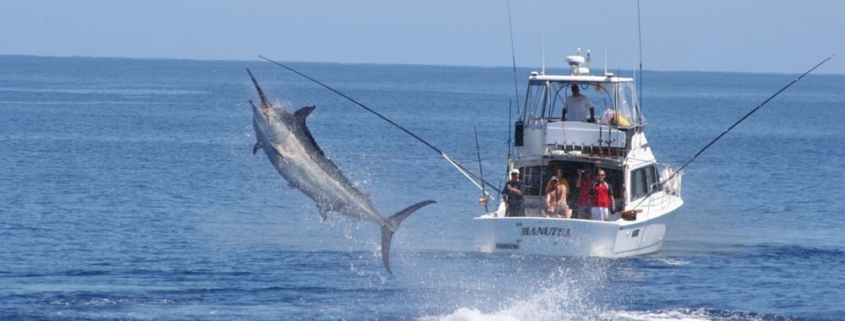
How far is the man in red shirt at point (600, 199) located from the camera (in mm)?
30266

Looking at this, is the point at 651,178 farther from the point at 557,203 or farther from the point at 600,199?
the point at 557,203

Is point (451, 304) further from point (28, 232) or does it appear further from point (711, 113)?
point (711, 113)

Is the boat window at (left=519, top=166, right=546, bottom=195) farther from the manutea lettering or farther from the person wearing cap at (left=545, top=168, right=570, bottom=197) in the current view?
the manutea lettering

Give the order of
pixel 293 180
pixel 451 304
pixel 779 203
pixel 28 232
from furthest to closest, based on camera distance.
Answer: pixel 779 203 < pixel 28 232 < pixel 451 304 < pixel 293 180

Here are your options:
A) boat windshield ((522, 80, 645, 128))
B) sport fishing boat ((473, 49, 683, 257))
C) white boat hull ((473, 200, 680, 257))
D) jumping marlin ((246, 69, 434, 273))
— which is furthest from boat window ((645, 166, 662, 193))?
jumping marlin ((246, 69, 434, 273))

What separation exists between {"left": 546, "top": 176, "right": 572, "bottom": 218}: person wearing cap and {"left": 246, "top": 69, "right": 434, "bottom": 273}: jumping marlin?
13.0 metres

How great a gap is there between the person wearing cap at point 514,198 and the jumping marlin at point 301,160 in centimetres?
1284

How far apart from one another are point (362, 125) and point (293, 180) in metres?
73.5

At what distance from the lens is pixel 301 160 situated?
667 inches

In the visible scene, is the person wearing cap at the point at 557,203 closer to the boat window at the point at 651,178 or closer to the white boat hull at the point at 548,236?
the white boat hull at the point at 548,236

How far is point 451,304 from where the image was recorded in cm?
2647

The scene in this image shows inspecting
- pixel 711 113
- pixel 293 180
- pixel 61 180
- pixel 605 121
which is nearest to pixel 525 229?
pixel 605 121

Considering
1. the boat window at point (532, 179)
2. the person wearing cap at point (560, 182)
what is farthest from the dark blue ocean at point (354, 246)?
the boat window at point (532, 179)

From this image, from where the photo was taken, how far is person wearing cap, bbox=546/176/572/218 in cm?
3030
